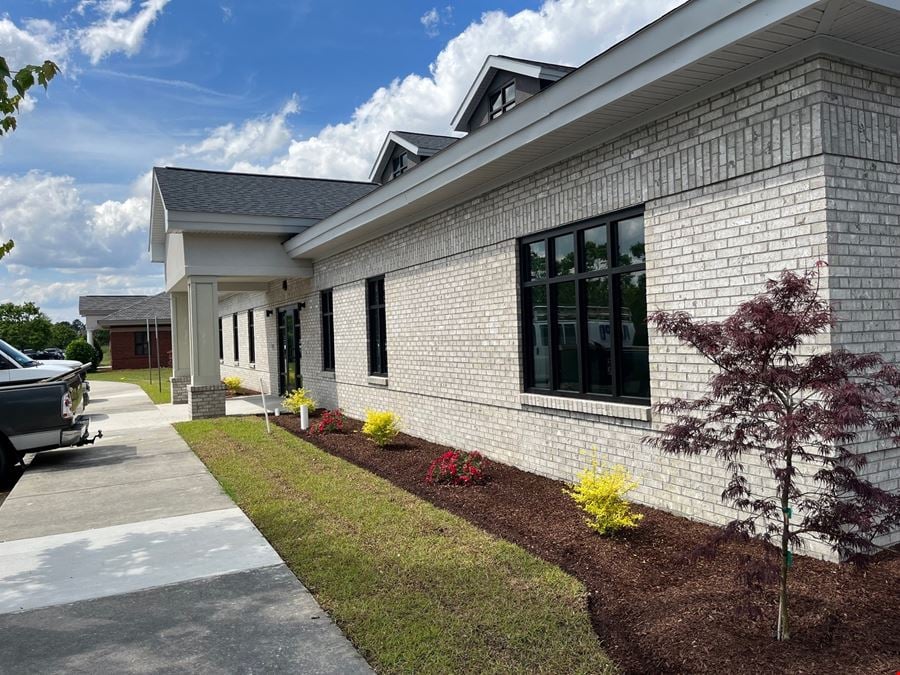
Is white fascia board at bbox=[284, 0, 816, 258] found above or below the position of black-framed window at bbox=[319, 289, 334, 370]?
above

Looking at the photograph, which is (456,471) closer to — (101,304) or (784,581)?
(784,581)

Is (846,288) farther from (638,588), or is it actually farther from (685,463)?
(638,588)

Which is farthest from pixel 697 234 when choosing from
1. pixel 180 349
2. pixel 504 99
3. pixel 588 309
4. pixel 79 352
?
pixel 79 352

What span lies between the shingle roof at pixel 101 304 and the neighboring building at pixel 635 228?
6138 centimetres

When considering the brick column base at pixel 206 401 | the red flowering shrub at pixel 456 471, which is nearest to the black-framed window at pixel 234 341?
the brick column base at pixel 206 401

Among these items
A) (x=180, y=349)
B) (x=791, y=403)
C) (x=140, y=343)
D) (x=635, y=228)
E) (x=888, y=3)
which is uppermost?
(x=888, y=3)

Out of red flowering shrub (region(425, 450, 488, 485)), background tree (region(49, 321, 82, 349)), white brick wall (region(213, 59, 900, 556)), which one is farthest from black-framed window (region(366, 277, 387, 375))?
background tree (region(49, 321, 82, 349))

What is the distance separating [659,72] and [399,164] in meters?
13.5

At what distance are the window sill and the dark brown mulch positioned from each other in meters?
0.92

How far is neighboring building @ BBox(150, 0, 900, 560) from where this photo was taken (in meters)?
5.02

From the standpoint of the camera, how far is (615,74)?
19.6 ft

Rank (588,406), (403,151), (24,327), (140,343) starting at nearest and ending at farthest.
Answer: (588,406)
(403,151)
(140,343)
(24,327)

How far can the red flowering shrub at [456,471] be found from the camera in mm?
7945

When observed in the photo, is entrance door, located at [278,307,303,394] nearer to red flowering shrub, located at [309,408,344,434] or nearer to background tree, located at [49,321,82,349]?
red flowering shrub, located at [309,408,344,434]
